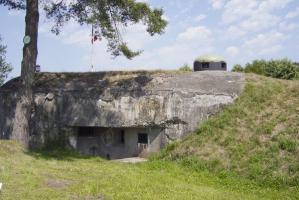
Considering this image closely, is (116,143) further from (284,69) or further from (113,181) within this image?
(284,69)

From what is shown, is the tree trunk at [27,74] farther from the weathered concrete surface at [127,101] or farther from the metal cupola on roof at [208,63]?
the metal cupola on roof at [208,63]

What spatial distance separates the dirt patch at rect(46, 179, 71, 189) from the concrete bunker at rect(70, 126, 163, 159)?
17.1 ft

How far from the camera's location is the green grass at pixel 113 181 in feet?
30.0

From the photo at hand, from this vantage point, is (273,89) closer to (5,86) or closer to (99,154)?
(99,154)

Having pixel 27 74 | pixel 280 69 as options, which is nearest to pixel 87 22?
pixel 27 74

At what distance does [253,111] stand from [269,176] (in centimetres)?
389

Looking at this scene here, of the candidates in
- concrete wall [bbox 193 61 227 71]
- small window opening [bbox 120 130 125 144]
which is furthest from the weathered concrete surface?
concrete wall [bbox 193 61 227 71]

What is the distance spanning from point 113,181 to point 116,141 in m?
5.88

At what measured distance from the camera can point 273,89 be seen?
51.4ft

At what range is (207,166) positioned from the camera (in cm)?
1226

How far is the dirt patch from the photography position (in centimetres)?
965

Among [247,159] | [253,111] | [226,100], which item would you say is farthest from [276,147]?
[226,100]

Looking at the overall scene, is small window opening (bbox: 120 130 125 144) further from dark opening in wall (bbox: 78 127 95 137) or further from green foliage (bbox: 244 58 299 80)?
green foliage (bbox: 244 58 299 80)

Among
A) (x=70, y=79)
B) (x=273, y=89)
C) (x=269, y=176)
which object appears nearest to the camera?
(x=269, y=176)
